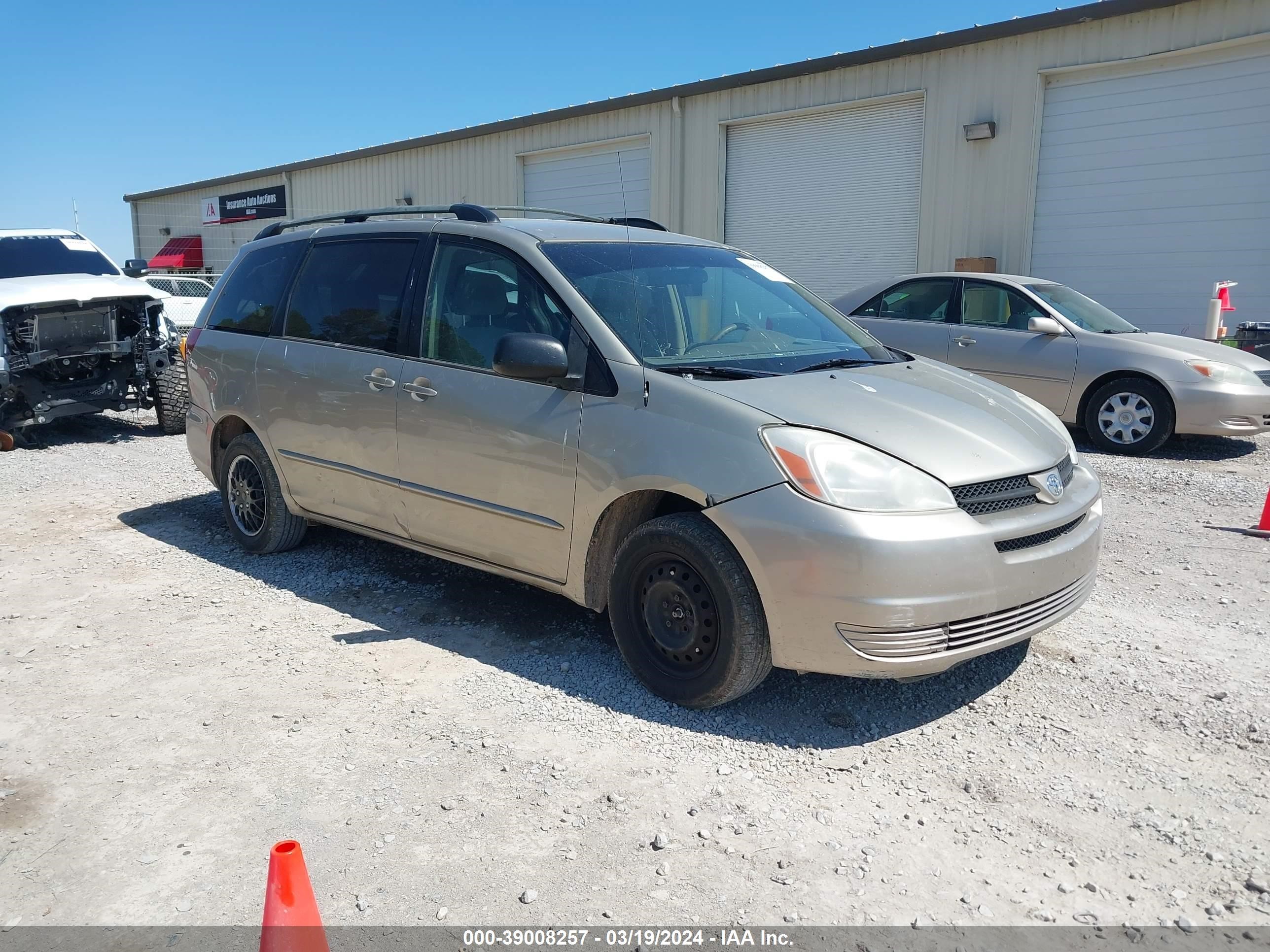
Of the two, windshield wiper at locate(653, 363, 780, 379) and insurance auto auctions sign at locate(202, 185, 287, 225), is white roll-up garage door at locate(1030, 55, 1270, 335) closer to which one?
windshield wiper at locate(653, 363, 780, 379)

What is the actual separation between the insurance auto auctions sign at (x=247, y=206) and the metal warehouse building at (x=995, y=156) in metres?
12.7

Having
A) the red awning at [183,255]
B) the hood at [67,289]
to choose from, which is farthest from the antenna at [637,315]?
the red awning at [183,255]

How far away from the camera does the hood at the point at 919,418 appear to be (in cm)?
354

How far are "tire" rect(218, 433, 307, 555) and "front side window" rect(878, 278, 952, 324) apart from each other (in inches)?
256

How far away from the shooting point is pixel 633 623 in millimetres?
3893

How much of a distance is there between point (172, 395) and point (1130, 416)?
9137mm

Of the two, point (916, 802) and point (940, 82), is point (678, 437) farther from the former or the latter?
point (940, 82)

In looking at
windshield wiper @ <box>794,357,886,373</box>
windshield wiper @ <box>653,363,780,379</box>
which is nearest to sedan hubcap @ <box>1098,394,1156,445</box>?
windshield wiper @ <box>794,357,886,373</box>

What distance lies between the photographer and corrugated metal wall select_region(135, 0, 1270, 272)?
1262 centimetres

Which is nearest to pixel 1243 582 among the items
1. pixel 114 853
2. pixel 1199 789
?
pixel 1199 789

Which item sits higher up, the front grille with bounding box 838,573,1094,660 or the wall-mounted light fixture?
the wall-mounted light fixture

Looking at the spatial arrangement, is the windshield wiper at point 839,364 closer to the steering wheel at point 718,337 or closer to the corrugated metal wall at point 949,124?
the steering wheel at point 718,337

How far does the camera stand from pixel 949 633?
3.42 meters

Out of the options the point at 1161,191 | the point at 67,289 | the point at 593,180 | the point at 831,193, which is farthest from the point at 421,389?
the point at 593,180
